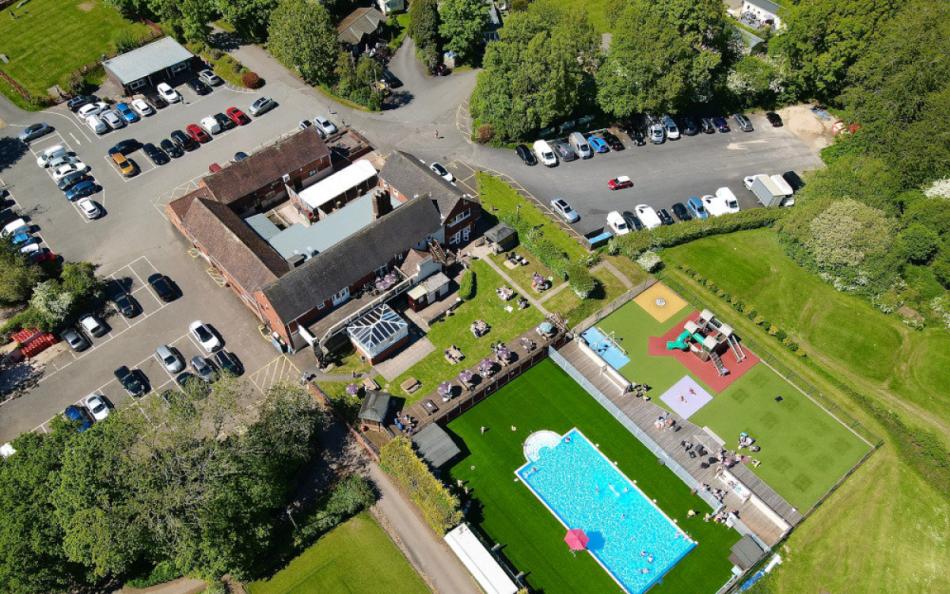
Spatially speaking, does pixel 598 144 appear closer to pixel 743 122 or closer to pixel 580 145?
pixel 580 145

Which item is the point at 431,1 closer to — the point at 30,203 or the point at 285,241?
the point at 285,241

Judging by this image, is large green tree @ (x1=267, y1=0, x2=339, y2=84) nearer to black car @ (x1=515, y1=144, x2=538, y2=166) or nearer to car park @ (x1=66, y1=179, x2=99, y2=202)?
black car @ (x1=515, y1=144, x2=538, y2=166)

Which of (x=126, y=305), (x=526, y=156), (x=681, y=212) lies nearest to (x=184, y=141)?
(x=126, y=305)

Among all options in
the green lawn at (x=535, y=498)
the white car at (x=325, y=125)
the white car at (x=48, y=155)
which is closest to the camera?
the green lawn at (x=535, y=498)

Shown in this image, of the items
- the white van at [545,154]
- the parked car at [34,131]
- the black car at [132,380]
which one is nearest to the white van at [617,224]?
the white van at [545,154]

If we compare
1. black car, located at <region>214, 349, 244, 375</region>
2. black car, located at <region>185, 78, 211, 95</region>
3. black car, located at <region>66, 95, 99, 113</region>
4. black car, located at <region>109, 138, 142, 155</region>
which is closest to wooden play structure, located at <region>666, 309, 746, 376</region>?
black car, located at <region>214, 349, 244, 375</region>

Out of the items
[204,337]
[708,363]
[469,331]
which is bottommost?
[708,363]

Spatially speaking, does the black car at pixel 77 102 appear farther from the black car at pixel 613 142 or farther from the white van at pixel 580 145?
the black car at pixel 613 142
